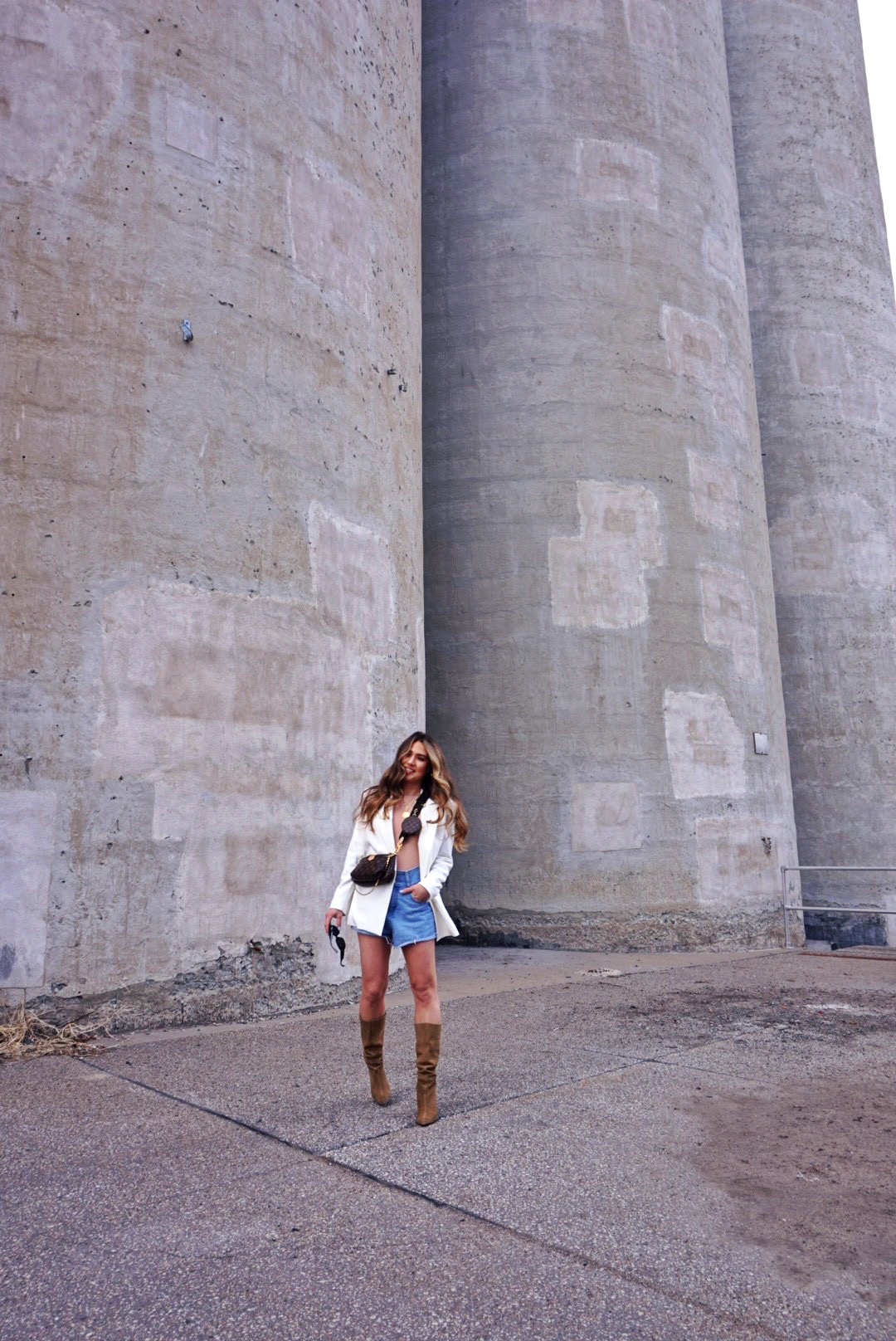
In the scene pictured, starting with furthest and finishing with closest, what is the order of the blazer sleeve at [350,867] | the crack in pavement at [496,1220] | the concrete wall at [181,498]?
1. the concrete wall at [181,498]
2. the blazer sleeve at [350,867]
3. the crack in pavement at [496,1220]

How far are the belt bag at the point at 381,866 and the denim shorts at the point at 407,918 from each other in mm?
71

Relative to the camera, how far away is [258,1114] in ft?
14.6

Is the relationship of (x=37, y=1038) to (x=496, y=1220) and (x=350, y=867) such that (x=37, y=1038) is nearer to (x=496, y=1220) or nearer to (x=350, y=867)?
(x=350, y=867)

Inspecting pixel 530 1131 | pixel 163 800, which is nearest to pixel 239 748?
pixel 163 800

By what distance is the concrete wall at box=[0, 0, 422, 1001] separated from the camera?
631 cm

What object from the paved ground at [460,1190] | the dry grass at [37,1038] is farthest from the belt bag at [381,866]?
the dry grass at [37,1038]

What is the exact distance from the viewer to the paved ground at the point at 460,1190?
265 cm

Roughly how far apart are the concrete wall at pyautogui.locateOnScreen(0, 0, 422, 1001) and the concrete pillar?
926 cm

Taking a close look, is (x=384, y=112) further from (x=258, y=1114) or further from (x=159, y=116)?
(x=258, y=1114)

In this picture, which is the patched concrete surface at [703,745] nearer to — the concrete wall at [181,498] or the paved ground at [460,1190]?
the concrete wall at [181,498]

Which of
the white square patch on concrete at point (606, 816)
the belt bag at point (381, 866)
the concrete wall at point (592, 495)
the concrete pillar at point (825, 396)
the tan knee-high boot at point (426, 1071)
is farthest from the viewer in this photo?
the concrete pillar at point (825, 396)

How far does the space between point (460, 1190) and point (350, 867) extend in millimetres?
1629

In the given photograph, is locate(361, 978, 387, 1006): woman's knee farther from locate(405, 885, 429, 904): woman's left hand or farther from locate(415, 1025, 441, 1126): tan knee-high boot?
locate(405, 885, 429, 904): woman's left hand

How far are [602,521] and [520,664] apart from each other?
2.00 metres
